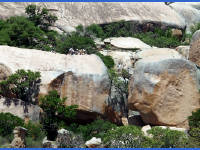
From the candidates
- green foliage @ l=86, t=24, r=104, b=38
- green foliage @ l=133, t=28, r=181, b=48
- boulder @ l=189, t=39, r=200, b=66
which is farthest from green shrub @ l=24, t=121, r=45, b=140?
green foliage @ l=86, t=24, r=104, b=38

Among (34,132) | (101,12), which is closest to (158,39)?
(101,12)

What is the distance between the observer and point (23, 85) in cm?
2455

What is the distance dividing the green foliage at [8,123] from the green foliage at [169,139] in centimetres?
575

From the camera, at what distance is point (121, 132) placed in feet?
65.3

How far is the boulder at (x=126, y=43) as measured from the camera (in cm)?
3947

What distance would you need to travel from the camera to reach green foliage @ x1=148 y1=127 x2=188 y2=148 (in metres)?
19.0

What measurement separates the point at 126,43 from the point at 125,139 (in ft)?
70.3

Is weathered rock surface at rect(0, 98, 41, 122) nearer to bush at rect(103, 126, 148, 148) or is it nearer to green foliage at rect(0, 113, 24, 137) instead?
green foliage at rect(0, 113, 24, 137)

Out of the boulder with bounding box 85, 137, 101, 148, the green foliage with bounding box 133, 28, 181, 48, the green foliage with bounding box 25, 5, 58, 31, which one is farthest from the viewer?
the green foliage with bounding box 25, 5, 58, 31

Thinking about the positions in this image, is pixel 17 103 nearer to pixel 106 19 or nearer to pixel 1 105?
pixel 1 105

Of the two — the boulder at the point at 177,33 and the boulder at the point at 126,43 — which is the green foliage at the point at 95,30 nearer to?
the boulder at the point at 126,43

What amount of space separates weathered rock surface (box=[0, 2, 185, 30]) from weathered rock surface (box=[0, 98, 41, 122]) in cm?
2072

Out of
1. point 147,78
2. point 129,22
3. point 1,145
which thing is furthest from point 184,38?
point 1,145

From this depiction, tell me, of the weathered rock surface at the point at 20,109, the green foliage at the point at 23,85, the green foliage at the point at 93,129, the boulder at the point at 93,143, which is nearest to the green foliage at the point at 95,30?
the green foliage at the point at 23,85
